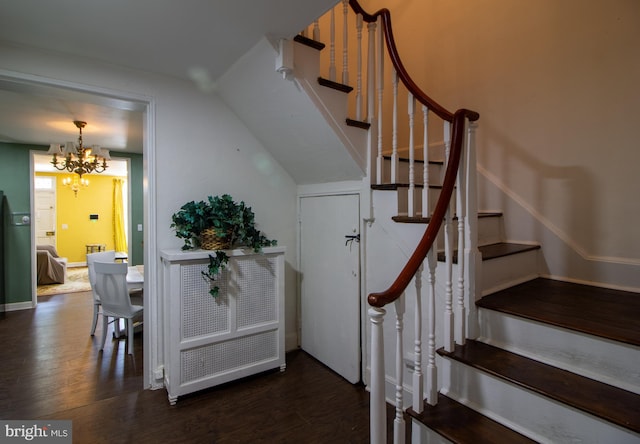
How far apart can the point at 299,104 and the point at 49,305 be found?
5.20 metres

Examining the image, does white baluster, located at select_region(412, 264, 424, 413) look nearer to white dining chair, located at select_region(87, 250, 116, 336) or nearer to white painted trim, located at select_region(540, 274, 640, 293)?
white painted trim, located at select_region(540, 274, 640, 293)

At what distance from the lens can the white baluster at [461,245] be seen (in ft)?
5.51

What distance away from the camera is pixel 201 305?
A: 93.4 inches

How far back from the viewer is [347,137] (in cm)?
220

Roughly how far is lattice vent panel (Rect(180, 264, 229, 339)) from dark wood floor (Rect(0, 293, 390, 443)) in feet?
1.56

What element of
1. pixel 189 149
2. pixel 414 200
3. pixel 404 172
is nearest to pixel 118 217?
pixel 189 149

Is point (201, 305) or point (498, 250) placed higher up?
point (498, 250)

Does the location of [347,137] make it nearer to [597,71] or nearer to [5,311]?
[597,71]

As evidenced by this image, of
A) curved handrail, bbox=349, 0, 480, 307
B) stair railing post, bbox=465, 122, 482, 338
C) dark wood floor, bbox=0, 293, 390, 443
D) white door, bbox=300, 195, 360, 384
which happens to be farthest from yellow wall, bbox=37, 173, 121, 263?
stair railing post, bbox=465, 122, 482, 338

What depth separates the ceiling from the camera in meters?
1.62

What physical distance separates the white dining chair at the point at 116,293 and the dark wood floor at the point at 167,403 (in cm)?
36

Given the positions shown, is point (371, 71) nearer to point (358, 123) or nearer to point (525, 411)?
point (358, 123)

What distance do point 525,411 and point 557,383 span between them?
177 mm

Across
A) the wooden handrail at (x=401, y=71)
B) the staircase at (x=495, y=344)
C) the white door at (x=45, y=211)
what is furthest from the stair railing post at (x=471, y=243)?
the white door at (x=45, y=211)
